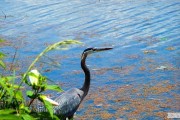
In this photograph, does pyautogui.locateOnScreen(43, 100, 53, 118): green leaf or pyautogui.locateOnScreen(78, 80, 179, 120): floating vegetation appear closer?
pyautogui.locateOnScreen(43, 100, 53, 118): green leaf

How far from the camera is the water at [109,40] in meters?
7.47

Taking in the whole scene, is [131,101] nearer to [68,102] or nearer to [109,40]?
[68,102]

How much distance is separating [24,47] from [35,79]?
9.84 m

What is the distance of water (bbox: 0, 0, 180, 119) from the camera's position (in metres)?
7.47

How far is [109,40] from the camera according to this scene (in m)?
11.4

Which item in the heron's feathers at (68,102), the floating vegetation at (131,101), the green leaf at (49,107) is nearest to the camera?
the green leaf at (49,107)

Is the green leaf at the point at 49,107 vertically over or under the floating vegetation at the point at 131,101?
over

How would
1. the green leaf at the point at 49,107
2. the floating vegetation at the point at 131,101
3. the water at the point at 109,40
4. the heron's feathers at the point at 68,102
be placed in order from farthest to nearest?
the water at the point at 109,40, the floating vegetation at the point at 131,101, the heron's feathers at the point at 68,102, the green leaf at the point at 49,107

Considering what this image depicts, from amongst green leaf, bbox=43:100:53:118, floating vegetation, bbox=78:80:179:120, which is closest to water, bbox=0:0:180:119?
floating vegetation, bbox=78:80:179:120

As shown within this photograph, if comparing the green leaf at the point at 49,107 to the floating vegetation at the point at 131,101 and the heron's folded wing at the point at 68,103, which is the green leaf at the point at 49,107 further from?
the floating vegetation at the point at 131,101

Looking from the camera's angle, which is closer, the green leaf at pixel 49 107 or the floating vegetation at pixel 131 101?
the green leaf at pixel 49 107

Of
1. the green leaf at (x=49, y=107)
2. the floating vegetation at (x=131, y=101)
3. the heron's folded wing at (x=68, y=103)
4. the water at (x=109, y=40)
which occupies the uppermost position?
the green leaf at (x=49, y=107)

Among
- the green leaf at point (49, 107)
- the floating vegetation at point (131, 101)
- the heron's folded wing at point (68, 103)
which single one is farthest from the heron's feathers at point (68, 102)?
the green leaf at point (49, 107)

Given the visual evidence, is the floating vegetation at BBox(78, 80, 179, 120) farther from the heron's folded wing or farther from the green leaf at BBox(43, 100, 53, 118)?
the green leaf at BBox(43, 100, 53, 118)
